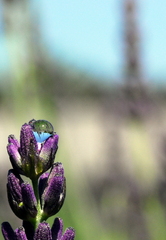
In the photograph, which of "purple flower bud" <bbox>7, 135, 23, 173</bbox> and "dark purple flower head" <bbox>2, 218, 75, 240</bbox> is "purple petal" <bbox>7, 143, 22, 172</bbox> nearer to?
"purple flower bud" <bbox>7, 135, 23, 173</bbox>

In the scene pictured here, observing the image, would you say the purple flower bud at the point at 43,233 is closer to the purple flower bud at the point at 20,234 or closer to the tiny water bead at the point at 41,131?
the purple flower bud at the point at 20,234

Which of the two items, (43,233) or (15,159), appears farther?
(15,159)

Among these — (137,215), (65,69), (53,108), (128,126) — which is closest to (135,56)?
(128,126)

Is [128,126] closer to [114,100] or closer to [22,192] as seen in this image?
[114,100]

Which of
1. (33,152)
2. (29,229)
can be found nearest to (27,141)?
(33,152)

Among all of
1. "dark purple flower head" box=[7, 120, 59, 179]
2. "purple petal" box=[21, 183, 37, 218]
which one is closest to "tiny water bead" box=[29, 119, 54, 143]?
"dark purple flower head" box=[7, 120, 59, 179]

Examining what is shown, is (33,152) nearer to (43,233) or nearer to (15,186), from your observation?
(15,186)

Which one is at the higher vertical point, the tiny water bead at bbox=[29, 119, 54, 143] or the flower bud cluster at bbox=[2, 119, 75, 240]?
the tiny water bead at bbox=[29, 119, 54, 143]
